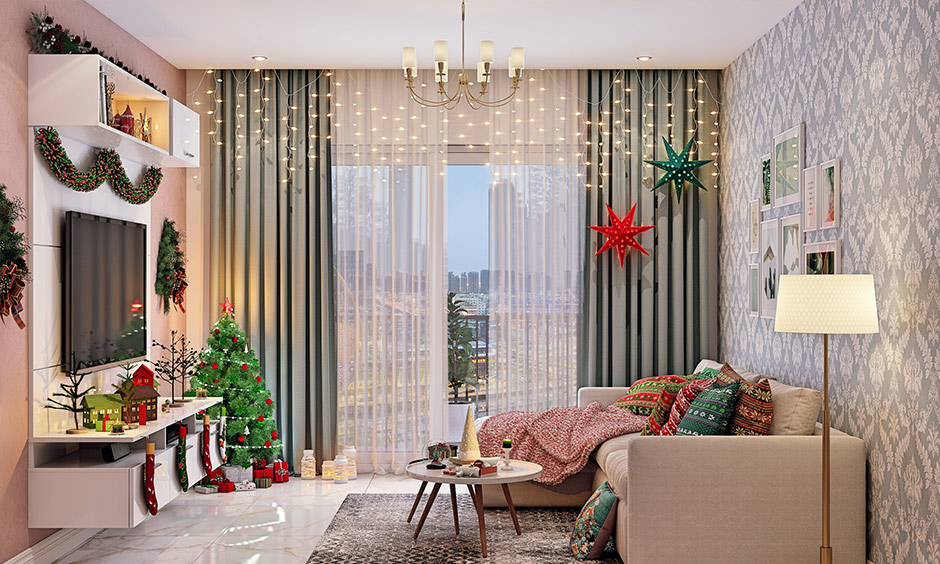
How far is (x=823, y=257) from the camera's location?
430 centimetres

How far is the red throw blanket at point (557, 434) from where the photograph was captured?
16.1 ft

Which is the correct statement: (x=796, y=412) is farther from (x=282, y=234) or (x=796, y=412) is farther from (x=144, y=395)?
(x=282, y=234)

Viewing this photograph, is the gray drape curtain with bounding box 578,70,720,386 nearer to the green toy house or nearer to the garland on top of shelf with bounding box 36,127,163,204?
the garland on top of shelf with bounding box 36,127,163,204

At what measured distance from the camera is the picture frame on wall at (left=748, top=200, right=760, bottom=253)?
5.26 m

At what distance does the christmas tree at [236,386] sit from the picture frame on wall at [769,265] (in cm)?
313

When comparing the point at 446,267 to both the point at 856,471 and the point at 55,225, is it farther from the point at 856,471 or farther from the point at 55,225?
the point at 856,471

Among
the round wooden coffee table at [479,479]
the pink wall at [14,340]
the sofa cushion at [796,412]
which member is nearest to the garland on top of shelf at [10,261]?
the pink wall at [14,340]

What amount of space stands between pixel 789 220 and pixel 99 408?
3603 millimetres

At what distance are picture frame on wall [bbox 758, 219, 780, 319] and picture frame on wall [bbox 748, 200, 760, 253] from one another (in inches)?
3.3

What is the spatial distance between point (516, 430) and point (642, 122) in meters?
2.40

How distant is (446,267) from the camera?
6.20m

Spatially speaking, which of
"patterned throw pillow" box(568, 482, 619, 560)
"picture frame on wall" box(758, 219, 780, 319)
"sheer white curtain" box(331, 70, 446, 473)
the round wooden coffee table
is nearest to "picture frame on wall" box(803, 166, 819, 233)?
"picture frame on wall" box(758, 219, 780, 319)

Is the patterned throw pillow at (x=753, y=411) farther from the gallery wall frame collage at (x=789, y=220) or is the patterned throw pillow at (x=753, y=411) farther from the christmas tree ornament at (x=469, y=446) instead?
the christmas tree ornament at (x=469, y=446)

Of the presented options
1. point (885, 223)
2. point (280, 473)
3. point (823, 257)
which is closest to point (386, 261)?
point (280, 473)
